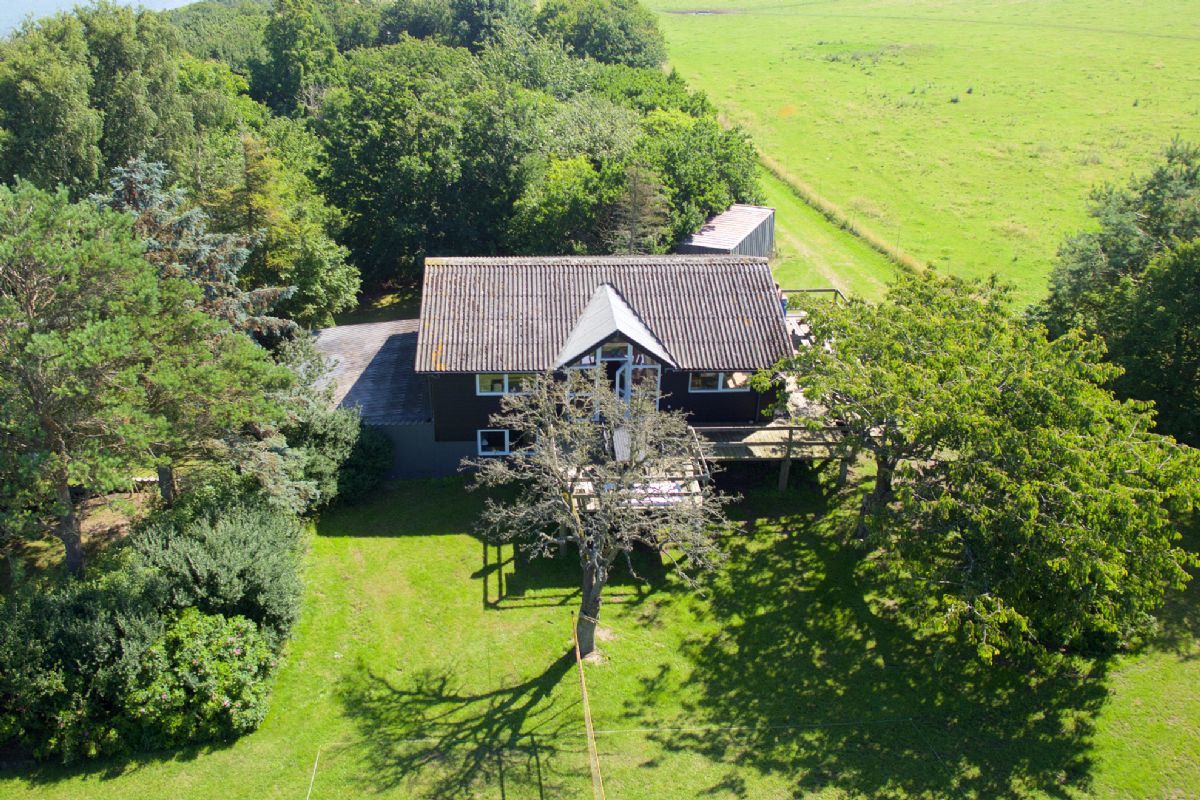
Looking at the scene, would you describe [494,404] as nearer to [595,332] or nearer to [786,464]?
[595,332]

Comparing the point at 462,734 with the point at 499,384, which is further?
the point at 499,384

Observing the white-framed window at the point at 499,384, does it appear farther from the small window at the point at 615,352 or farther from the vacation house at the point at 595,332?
the small window at the point at 615,352

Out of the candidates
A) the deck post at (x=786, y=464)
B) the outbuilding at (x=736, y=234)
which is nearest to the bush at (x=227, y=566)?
the deck post at (x=786, y=464)

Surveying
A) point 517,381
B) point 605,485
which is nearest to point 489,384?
point 517,381

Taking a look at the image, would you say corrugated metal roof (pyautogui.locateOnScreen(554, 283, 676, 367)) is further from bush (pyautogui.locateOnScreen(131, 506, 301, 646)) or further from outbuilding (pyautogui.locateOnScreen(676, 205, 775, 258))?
outbuilding (pyautogui.locateOnScreen(676, 205, 775, 258))

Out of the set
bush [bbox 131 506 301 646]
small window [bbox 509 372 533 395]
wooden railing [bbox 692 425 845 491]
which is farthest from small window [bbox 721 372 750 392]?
bush [bbox 131 506 301 646]

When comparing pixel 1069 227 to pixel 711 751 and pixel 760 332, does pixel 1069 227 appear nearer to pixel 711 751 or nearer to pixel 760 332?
pixel 760 332
